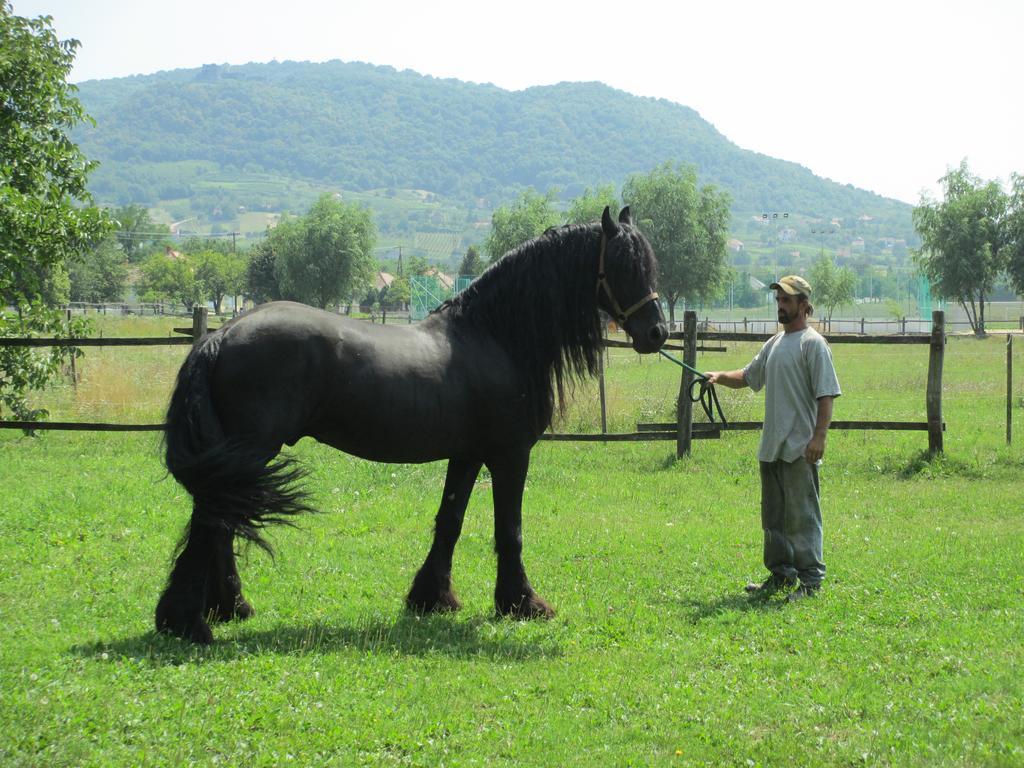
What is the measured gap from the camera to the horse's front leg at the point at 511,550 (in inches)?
242

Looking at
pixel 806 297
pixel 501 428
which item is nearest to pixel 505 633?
pixel 501 428

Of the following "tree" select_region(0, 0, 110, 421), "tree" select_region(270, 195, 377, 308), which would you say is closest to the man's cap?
"tree" select_region(0, 0, 110, 421)

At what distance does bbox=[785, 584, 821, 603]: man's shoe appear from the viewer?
6613mm

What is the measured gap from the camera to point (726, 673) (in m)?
5.12

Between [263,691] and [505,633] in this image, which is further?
[505,633]

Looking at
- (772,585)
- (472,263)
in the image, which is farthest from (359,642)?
(472,263)

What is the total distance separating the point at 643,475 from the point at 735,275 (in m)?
68.8

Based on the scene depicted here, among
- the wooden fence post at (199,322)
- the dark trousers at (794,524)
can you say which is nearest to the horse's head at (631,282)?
the dark trousers at (794,524)

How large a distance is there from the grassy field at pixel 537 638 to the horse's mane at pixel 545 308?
167 centimetres

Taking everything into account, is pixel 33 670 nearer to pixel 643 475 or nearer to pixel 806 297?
pixel 806 297

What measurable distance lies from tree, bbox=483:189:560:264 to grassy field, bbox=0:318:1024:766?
69987 mm

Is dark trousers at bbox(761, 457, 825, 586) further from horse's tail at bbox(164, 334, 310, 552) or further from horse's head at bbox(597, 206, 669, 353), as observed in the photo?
horse's tail at bbox(164, 334, 310, 552)

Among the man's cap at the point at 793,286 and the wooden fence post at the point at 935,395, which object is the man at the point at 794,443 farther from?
the wooden fence post at the point at 935,395

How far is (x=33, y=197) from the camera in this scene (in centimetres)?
1162
